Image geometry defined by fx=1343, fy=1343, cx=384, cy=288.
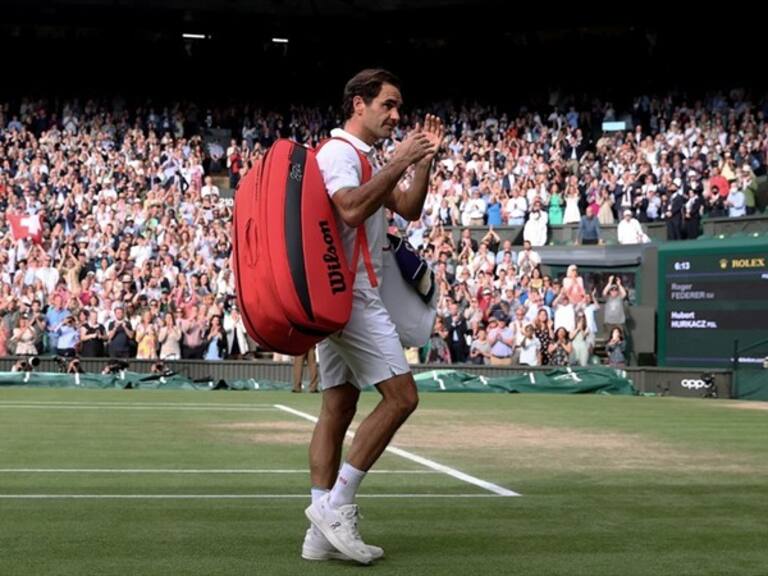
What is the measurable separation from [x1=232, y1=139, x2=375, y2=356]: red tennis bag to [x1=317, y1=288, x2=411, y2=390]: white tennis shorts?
0.54 ft

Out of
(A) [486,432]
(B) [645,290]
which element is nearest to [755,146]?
(B) [645,290]

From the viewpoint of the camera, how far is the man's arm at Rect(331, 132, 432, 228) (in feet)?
19.6

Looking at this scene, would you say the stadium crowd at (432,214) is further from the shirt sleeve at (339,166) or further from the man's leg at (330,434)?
the shirt sleeve at (339,166)

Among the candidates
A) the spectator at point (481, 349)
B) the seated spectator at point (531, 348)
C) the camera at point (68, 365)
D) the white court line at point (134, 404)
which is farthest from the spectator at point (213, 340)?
the white court line at point (134, 404)

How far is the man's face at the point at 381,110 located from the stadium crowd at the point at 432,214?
18075mm

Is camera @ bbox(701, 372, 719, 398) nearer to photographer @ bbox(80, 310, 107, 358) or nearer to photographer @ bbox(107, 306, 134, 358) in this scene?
photographer @ bbox(107, 306, 134, 358)

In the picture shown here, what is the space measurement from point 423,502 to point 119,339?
63.5 ft

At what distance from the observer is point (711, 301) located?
25.7 metres

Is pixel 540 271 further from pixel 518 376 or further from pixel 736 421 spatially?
pixel 736 421

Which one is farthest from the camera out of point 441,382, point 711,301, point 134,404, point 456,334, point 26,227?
point 26,227

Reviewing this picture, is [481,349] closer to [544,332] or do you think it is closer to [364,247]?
[544,332]

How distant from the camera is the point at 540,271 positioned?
29.1 meters

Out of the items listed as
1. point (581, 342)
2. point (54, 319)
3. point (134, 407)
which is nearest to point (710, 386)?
point (581, 342)

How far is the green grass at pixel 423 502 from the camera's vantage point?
607cm
